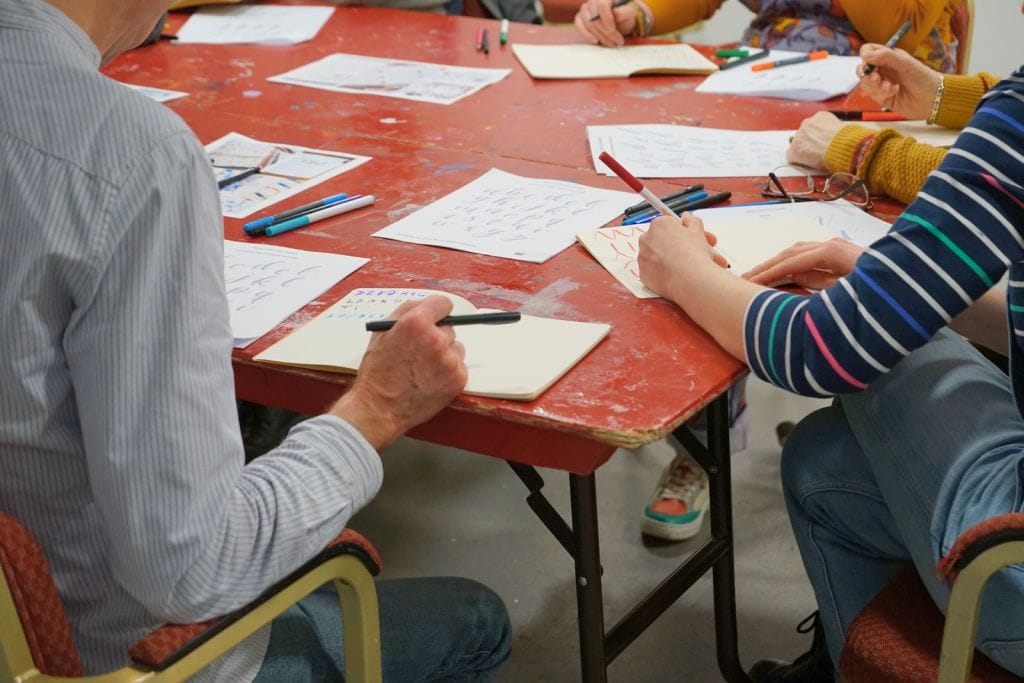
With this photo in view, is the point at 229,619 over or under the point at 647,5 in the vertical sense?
under

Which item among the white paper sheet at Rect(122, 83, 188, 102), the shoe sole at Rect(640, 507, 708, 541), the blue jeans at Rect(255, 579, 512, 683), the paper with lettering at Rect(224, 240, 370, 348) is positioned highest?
the paper with lettering at Rect(224, 240, 370, 348)

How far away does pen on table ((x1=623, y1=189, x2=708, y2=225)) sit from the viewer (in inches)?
56.8

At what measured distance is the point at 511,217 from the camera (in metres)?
1.48

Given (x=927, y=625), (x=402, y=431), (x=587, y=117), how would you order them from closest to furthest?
(x=402, y=431), (x=927, y=625), (x=587, y=117)

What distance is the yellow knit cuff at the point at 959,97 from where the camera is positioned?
1755 millimetres

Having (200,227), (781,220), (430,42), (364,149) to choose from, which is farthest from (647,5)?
(200,227)

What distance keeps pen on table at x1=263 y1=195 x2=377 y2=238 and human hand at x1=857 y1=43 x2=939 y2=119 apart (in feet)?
2.84

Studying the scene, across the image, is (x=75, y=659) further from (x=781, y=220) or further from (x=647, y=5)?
(x=647, y=5)

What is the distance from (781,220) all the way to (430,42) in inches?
50.5

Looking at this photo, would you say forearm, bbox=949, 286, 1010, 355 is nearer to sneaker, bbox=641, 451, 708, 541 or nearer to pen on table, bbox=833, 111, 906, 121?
pen on table, bbox=833, 111, 906, 121

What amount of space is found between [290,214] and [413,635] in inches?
23.6

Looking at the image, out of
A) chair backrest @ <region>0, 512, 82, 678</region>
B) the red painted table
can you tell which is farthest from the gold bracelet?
chair backrest @ <region>0, 512, 82, 678</region>

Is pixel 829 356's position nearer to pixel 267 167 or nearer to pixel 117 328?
pixel 117 328

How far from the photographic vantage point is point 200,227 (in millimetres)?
823
